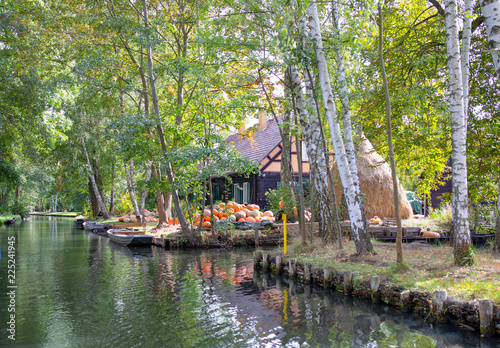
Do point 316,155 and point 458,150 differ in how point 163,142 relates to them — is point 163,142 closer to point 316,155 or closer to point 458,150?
point 316,155

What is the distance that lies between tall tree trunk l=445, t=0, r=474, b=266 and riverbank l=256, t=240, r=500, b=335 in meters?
0.40

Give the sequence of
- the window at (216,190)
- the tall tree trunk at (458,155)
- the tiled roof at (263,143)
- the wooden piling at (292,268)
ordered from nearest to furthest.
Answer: the tall tree trunk at (458,155)
the wooden piling at (292,268)
the tiled roof at (263,143)
the window at (216,190)

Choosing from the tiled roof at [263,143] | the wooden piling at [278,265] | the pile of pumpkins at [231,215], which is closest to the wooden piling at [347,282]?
the wooden piling at [278,265]

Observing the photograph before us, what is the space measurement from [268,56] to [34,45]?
961 cm

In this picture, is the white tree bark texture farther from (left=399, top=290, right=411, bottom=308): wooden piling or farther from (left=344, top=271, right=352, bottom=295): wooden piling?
(left=344, top=271, right=352, bottom=295): wooden piling

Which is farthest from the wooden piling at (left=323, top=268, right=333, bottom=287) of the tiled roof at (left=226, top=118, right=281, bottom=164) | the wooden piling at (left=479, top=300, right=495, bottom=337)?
the tiled roof at (left=226, top=118, right=281, bottom=164)

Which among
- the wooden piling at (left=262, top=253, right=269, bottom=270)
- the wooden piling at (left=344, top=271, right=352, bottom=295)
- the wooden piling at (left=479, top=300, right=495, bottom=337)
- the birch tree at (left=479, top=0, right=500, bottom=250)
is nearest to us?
the wooden piling at (left=479, top=300, right=495, bottom=337)

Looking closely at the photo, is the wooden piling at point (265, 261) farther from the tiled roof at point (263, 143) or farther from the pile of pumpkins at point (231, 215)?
the tiled roof at point (263, 143)

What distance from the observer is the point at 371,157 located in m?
18.8

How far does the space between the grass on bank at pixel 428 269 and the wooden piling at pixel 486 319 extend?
0.55 feet

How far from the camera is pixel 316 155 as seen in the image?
11.1 m

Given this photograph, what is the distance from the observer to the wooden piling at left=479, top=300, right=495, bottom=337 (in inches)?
215

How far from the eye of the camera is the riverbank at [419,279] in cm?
586

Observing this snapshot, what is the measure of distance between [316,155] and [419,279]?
16.3 feet
